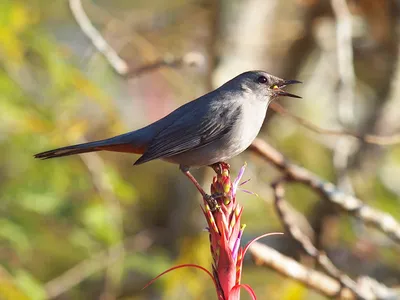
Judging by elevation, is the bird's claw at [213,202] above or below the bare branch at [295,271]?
above

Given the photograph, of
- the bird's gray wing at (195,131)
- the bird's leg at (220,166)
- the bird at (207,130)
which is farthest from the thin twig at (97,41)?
the bird's leg at (220,166)

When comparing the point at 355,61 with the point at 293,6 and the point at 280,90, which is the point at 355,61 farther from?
the point at 280,90

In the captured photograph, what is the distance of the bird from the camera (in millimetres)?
2664

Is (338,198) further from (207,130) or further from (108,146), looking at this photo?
(108,146)

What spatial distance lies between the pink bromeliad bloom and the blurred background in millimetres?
1491

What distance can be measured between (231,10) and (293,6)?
914mm

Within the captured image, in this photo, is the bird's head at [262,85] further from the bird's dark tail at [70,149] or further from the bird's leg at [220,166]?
the bird's dark tail at [70,149]

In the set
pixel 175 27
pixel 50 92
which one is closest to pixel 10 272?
pixel 50 92

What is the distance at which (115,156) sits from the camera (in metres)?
6.86

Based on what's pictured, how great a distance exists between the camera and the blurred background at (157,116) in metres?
4.14

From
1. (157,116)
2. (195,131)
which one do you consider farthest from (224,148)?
(157,116)

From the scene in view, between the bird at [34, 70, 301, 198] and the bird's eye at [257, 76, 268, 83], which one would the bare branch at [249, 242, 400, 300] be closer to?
the bird at [34, 70, 301, 198]

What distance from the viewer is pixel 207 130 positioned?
8.96 ft

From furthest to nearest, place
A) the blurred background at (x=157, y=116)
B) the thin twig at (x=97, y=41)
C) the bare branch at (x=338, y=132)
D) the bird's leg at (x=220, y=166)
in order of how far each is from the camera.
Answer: the blurred background at (x=157, y=116)
the thin twig at (x=97, y=41)
the bare branch at (x=338, y=132)
the bird's leg at (x=220, y=166)
